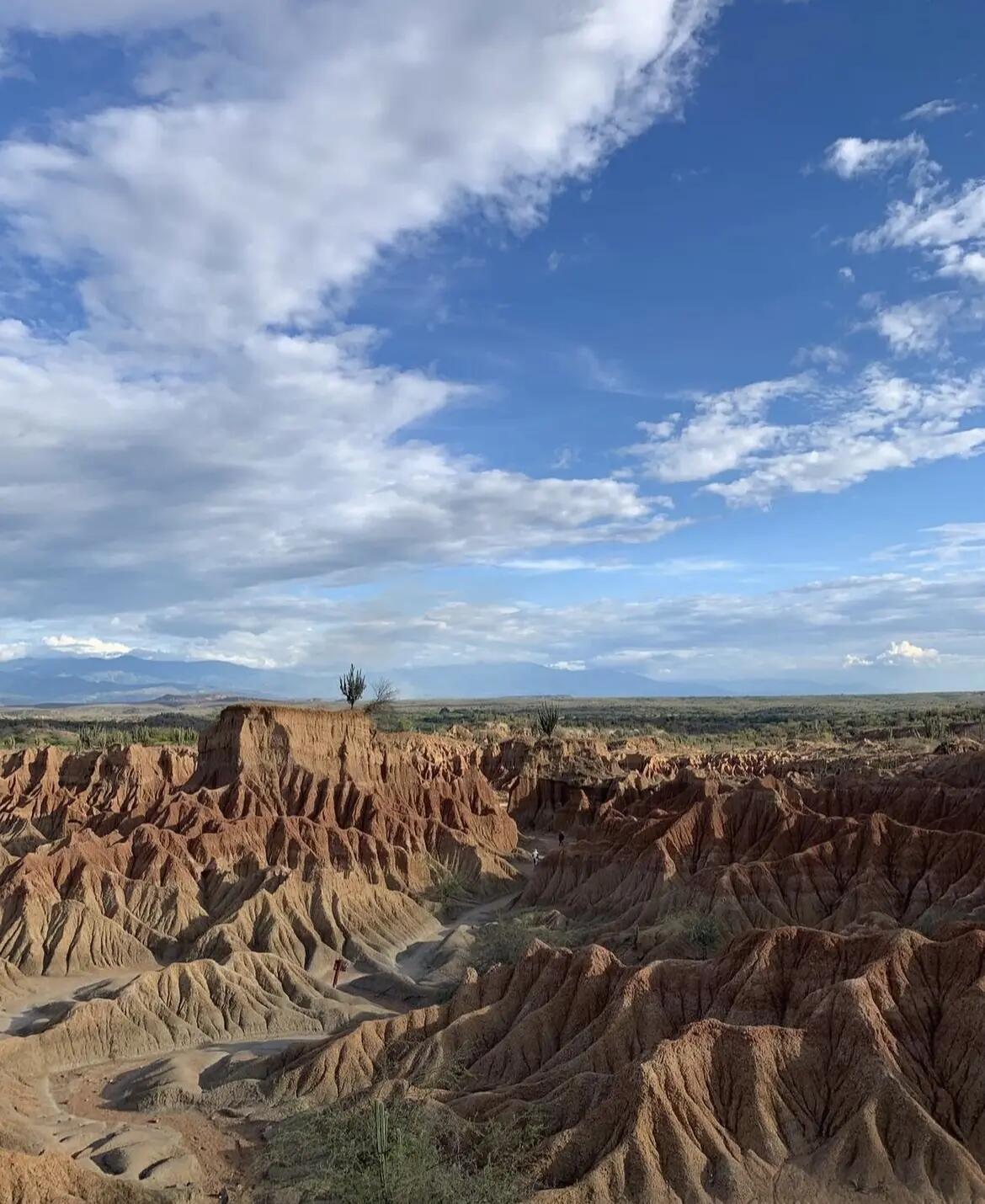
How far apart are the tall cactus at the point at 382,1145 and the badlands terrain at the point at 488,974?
6.79ft

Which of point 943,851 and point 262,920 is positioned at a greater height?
point 943,851

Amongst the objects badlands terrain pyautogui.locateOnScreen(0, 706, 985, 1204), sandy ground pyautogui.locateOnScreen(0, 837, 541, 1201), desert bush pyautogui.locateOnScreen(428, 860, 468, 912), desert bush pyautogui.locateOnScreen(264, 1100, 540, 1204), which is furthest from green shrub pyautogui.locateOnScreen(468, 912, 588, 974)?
desert bush pyautogui.locateOnScreen(264, 1100, 540, 1204)

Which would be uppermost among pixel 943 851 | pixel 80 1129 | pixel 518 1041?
pixel 943 851

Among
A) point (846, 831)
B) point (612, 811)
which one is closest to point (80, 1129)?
point (846, 831)

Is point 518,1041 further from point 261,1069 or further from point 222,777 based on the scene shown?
point 222,777

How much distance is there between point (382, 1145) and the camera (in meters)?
27.3

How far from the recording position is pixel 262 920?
56.9 meters

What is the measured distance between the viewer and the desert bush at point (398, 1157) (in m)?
26.2

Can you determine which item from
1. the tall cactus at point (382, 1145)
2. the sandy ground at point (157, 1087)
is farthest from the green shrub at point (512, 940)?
the tall cactus at point (382, 1145)

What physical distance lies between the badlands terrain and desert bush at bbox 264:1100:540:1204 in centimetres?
25

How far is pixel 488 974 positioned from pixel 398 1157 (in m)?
13.1

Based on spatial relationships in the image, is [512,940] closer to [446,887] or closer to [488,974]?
[488,974]

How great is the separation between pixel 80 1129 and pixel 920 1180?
2668 centimetres

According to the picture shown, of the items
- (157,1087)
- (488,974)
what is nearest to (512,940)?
(488,974)
